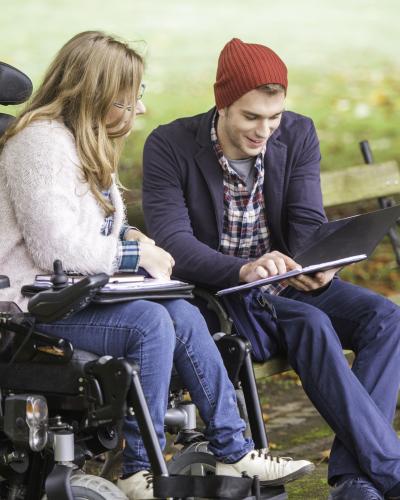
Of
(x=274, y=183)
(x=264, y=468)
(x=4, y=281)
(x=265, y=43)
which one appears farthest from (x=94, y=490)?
(x=265, y=43)

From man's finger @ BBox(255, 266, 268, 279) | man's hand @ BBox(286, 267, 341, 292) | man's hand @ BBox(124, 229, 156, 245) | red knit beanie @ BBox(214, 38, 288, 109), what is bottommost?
man's hand @ BBox(286, 267, 341, 292)

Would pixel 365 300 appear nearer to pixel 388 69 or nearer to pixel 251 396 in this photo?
pixel 251 396

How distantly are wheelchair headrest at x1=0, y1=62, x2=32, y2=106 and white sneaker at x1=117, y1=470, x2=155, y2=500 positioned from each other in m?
1.34

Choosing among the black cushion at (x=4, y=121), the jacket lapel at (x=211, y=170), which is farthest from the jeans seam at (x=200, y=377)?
the black cushion at (x=4, y=121)

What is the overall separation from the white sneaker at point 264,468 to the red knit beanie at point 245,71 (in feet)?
4.48

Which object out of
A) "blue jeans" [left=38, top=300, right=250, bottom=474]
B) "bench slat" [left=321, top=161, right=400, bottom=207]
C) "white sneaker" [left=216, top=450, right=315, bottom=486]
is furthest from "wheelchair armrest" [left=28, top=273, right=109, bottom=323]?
"bench slat" [left=321, top=161, right=400, bottom=207]

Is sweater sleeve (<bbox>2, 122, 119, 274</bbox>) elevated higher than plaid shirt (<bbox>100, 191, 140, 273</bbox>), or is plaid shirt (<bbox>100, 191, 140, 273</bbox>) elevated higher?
sweater sleeve (<bbox>2, 122, 119, 274</bbox>)

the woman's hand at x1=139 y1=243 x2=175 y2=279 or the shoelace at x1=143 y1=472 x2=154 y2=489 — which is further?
the woman's hand at x1=139 y1=243 x2=175 y2=279

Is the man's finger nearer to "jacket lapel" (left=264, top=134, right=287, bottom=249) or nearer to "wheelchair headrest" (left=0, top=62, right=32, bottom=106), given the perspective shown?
"jacket lapel" (left=264, top=134, right=287, bottom=249)

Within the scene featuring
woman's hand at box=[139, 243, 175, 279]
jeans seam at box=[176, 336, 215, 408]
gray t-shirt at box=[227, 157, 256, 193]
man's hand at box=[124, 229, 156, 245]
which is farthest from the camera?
gray t-shirt at box=[227, 157, 256, 193]

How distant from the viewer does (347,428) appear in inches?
162

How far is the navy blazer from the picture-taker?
450 cm

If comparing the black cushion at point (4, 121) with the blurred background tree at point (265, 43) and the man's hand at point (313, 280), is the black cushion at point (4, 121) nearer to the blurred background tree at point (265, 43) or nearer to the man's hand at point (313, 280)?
the man's hand at point (313, 280)

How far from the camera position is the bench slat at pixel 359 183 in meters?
5.80
